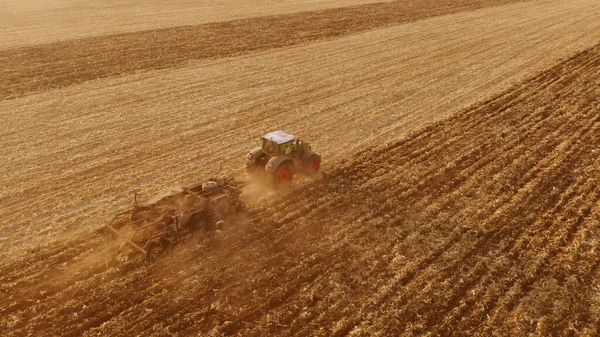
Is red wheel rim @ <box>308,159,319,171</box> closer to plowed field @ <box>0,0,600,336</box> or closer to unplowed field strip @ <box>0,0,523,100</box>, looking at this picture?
plowed field @ <box>0,0,600,336</box>

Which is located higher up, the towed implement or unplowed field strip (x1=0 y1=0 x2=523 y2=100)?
unplowed field strip (x1=0 y1=0 x2=523 y2=100)

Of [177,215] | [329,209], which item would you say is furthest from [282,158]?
[177,215]

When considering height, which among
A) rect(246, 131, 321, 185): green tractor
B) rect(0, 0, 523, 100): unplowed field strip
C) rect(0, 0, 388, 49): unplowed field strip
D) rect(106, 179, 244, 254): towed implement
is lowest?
rect(106, 179, 244, 254): towed implement

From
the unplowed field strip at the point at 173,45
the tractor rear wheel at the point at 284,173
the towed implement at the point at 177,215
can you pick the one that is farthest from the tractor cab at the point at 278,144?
the unplowed field strip at the point at 173,45

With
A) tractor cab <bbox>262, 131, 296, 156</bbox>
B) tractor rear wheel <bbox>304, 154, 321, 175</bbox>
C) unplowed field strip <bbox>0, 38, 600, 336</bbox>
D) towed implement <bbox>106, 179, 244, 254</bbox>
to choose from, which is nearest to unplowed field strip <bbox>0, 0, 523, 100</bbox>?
towed implement <bbox>106, 179, 244, 254</bbox>

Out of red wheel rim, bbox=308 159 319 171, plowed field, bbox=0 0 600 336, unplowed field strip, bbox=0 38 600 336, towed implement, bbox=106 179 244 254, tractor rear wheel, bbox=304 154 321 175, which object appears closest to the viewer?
unplowed field strip, bbox=0 38 600 336

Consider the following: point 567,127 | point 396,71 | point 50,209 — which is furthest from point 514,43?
point 50,209

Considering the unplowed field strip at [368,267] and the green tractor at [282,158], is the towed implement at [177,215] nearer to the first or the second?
the unplowed field strip at [368,267]

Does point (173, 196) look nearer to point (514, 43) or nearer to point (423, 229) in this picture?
point (423, 229)
